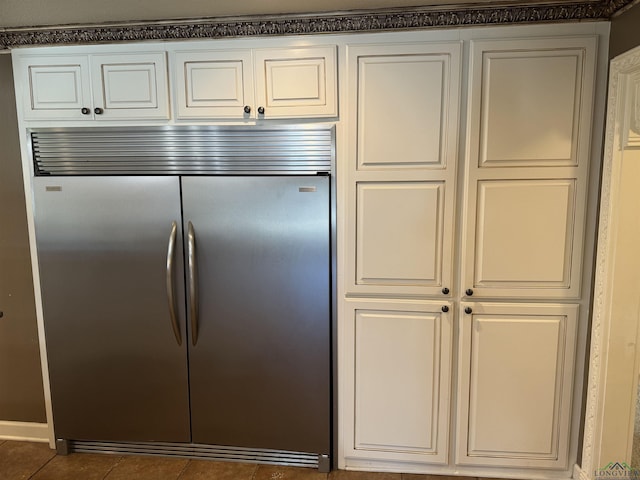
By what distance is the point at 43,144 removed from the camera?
216 cm

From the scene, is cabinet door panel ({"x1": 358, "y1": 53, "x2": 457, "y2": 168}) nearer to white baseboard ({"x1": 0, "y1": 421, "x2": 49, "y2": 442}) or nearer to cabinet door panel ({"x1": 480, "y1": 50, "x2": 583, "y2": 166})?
cabinet door panel ({"x1": 480, "y1": 50, "x2": 583, "y2": 166})

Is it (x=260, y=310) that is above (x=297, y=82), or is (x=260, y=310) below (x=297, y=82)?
below

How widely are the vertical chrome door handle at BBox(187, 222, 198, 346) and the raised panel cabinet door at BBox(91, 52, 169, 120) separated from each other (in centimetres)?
58

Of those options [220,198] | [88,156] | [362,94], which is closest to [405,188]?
[362,94]

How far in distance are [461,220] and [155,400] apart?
178 cm

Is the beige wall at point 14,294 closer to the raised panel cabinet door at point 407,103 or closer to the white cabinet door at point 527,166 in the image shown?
the raised panel cabinet door at point 407,103

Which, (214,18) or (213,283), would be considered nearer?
(214,18)

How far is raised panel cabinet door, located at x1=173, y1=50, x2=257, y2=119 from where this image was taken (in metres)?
2.00

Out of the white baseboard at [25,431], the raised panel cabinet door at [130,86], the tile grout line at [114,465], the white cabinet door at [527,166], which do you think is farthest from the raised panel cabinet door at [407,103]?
the white baseboard at [25,431]

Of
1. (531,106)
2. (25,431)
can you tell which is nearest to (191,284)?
(25,431)

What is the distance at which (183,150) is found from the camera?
2.10 m

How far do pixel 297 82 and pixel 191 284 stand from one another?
108 cm

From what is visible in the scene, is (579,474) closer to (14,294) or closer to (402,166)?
(402,166)

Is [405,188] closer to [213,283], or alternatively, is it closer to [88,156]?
[213,283]
